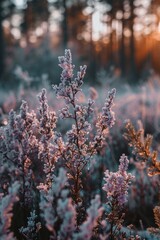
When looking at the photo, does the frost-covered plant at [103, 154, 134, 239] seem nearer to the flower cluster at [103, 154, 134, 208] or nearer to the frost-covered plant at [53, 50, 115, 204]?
the flower cluster at [103, 154, 134, 208]

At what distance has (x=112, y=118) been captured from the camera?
2055 mm

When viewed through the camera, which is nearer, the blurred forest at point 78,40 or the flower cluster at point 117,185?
the flower cluster at point 117,185

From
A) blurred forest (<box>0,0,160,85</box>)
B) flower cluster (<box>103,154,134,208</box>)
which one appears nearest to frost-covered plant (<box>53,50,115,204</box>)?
flower cluster (<box>103,154,134,208</box>)

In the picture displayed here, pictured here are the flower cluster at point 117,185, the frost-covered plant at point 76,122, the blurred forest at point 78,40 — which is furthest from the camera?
the blurred forest at point 78,40

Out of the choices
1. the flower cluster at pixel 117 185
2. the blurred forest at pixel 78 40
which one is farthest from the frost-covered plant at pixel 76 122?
the blurred forest at pixel 78 40

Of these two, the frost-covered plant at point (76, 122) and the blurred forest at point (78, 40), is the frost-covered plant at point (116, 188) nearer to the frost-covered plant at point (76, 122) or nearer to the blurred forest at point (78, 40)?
the frost-covered plant at point (76, 122)

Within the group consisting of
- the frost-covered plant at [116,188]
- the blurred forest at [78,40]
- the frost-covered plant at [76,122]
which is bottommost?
the frost-covered plant at [116,188]

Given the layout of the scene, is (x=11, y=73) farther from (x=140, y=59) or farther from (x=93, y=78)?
(x=140, y=59)

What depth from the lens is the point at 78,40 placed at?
39.6 meters

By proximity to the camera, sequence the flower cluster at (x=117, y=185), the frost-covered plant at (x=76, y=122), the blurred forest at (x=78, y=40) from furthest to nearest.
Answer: the blurred forest at (x=78, y=40) → the frost-covered plant at (x=76, y=122) → the flower cluster at (x=117, y=185)

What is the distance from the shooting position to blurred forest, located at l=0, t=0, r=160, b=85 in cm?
2734

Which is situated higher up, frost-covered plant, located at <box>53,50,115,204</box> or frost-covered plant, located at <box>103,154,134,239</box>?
frost-covered plant, located at <box>53,50,115,204</box>

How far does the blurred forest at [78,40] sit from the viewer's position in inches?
1077

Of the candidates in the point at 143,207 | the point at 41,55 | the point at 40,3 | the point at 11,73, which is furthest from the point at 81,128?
the point at 40,3
